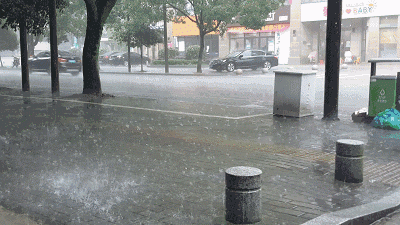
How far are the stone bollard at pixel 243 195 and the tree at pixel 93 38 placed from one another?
12.5 metres

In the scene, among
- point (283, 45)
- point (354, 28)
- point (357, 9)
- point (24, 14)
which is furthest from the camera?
point (283, 45)

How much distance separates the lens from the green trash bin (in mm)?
9258

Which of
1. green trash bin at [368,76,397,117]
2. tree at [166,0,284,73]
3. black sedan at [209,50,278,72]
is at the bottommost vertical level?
green trash bin at [368,76,397,117]

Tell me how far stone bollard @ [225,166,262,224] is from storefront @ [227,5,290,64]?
4133cm

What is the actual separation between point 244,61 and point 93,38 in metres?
18.6

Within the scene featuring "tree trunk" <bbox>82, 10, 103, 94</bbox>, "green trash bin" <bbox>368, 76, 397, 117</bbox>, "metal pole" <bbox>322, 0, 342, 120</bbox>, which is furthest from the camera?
"tree trunk" <bbox>82, 10, 103, 94</bbox>

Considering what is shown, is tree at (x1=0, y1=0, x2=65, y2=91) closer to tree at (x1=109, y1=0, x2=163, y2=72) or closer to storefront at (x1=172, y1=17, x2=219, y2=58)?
tree at (x1=109, y1=0, x2=163, y2=72)

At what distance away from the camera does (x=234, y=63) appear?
33.0 metres

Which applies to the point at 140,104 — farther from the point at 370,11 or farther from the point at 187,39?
the point at 187,39

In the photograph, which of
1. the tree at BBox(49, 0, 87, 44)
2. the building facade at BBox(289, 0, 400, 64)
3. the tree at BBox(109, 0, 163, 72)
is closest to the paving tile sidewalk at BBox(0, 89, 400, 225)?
the tree at BBox(109, 0, 163, 72)

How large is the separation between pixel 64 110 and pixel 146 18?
21.4 metres

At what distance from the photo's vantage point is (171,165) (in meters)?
6.35

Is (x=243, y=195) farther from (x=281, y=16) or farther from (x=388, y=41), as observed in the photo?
(x=281, y=16)

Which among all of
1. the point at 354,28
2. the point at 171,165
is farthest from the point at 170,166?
the point at 354,28
